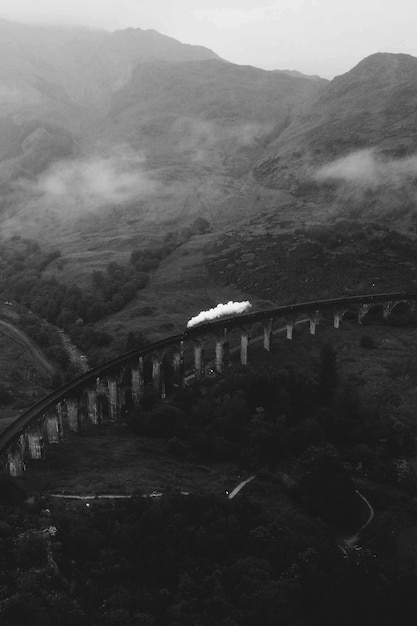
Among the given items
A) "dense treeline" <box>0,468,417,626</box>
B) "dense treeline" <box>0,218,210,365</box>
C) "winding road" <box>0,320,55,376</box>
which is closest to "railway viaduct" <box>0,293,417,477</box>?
"dense treeline" <box>0,468,417,626</box>

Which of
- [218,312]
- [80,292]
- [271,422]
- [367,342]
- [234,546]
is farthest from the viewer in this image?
[80,292]

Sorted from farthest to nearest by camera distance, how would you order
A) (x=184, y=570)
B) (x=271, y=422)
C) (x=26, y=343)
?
(x=26, y=343), (x=271, y=422), (x=184, y=570)

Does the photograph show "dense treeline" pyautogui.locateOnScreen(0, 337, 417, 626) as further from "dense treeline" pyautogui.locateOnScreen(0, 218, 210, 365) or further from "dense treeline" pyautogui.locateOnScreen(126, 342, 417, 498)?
"dense treeline" pyautogui.locateOnScreen(0, 218, 210, 365)

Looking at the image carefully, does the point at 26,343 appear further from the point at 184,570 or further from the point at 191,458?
the point at 184,570

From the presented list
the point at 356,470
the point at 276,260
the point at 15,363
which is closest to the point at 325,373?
the point at 356,470

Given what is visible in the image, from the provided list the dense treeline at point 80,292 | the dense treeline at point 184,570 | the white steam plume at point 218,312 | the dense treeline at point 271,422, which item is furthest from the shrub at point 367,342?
the dense treeline at point 184,570

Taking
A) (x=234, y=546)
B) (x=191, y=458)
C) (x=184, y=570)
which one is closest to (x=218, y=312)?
(x=191, y=458)
